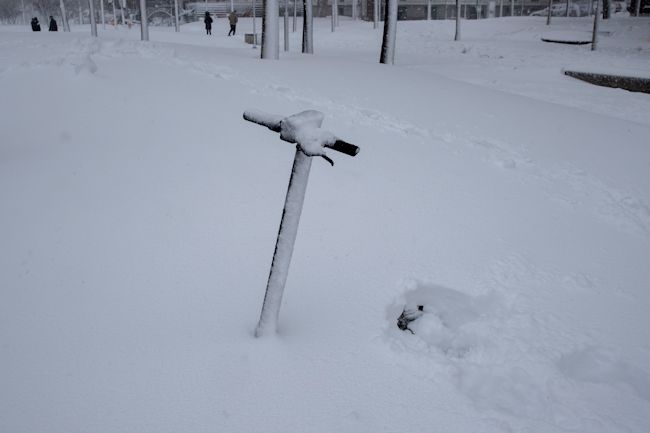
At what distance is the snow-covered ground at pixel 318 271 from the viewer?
6.77 ft

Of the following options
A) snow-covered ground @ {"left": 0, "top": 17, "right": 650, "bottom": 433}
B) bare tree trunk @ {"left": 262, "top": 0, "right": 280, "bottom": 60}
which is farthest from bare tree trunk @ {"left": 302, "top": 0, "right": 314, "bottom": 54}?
snow-covered ground @ {"left": 0, "top": 17, "right": 650, "bottom": 433}

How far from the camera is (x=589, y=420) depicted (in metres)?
2.03

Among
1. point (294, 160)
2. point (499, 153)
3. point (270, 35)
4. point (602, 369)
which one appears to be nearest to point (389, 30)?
point (270, 35)

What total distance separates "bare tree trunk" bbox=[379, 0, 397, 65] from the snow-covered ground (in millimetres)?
6580

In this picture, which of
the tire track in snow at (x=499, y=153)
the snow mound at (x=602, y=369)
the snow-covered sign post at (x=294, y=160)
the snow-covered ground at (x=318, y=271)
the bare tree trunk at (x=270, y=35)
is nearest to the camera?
the snow-covered sign post at (x=294, y=160)

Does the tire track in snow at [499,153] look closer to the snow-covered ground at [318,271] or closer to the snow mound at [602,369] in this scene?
the snow-covered ground at [318,271]

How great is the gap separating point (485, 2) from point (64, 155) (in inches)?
2213

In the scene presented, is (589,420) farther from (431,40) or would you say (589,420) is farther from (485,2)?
(485,2)

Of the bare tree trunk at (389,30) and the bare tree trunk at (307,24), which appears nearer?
the bare tree trunk at (389,30)

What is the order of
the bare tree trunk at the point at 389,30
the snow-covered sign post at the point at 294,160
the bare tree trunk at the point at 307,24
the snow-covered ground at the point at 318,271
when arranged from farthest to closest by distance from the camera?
the bare tree trunk at the point at 307,24 → the bare tree trunk at the point at 389,30 → the snow-covered ground at the point at 318,271 → the snow-covered sign post at the point at 294,160

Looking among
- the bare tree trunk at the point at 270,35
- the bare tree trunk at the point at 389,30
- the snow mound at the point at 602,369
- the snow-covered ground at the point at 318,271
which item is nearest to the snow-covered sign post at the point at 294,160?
the snow-covered ground at the point at 318,271

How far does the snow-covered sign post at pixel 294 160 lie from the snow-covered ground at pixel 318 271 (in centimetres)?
35

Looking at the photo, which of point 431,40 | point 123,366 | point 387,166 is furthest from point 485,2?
point 123,366

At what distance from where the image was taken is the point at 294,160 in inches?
73.0
